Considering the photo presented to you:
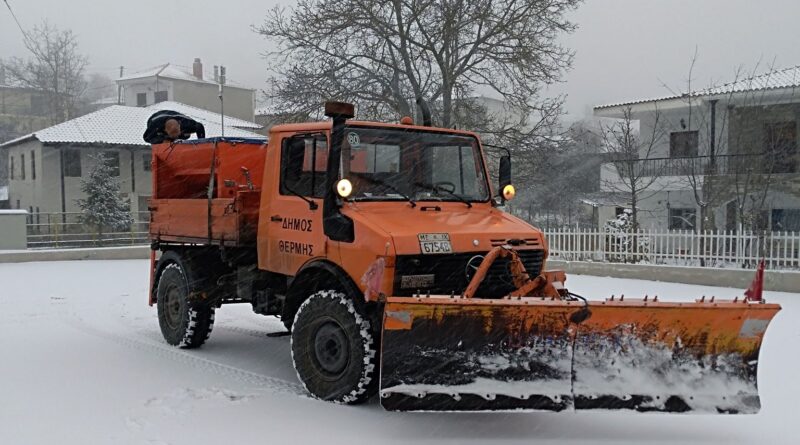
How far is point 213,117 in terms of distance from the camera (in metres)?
39.5

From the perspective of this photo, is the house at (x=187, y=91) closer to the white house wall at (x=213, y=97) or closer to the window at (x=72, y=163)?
the white house wall at (x=213, y=97)

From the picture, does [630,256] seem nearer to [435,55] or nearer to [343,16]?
[435,55]

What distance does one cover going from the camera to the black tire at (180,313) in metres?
7.73

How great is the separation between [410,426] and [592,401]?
1341 millimetres

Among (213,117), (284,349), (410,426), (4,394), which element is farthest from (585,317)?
(213,117)

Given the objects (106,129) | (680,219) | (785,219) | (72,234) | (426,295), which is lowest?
(72,234)

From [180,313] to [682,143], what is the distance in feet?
64.2

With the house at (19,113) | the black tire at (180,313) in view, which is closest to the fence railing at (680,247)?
the black tire at (180,313)

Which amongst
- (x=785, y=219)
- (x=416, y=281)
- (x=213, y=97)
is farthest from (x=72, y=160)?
(x=416, y=281)

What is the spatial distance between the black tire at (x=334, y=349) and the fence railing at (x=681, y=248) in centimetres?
901

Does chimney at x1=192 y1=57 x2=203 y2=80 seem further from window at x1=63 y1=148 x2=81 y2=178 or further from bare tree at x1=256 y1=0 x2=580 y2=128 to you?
bare tree at x1=256 y1=0 x2=580 y2=128

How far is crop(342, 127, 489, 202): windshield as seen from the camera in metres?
5.91

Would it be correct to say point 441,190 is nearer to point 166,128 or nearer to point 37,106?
point 166,128

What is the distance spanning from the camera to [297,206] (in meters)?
6.12
